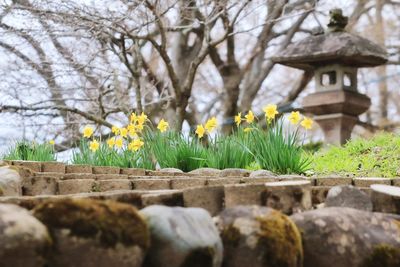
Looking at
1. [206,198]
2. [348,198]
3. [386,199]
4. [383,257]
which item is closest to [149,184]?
[206,198]

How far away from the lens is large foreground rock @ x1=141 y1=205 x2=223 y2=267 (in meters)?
2.80

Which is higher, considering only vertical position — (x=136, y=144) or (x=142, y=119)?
(x=142, y=119)

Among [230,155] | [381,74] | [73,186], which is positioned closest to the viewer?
[73,186]

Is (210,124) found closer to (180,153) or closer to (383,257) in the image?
(180,153)

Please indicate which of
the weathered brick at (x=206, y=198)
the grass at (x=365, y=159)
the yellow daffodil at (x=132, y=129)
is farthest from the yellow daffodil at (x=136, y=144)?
the weathered brick at (x=206, y=198)

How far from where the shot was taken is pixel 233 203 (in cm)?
348

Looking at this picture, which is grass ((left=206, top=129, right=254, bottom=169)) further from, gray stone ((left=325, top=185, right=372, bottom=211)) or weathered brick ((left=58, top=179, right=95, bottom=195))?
gray stone ((left=325, top=185, right=372, bottom=211))

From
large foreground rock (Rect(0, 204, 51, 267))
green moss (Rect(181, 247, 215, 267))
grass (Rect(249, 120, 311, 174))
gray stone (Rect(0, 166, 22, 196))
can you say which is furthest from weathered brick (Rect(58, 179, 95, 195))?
grass (Rect(249, 120, 311, 174))

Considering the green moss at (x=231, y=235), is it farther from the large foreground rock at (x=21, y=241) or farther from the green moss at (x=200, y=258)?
the large foreground rock at (x=21, y=241)

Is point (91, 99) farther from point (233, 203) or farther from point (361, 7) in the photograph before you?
point (233, 203)

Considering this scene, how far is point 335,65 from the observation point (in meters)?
11.4

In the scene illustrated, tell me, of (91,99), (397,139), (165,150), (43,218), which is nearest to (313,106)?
(397,139)

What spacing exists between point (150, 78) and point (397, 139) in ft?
24.3

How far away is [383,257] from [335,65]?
27.1 ft
